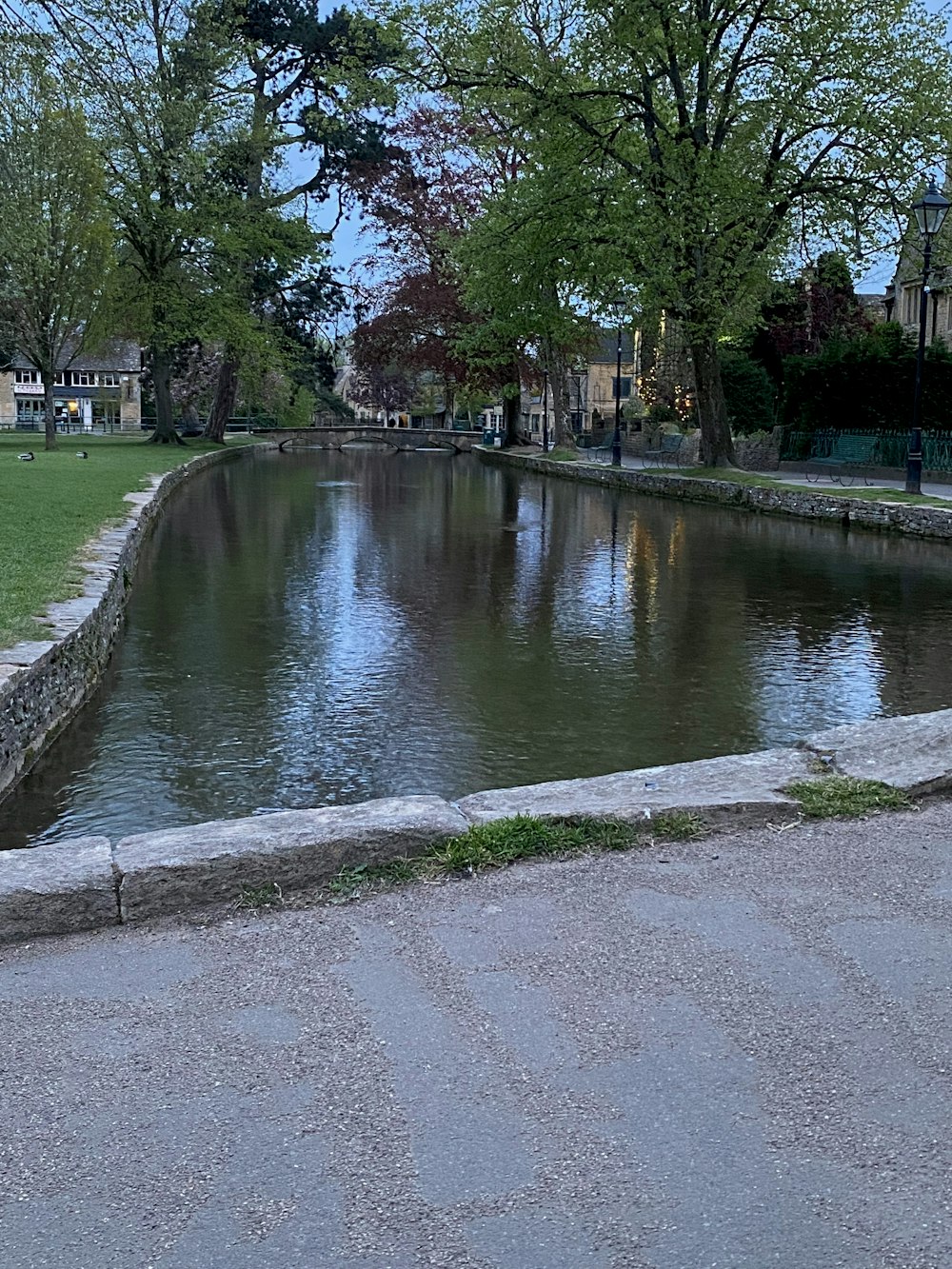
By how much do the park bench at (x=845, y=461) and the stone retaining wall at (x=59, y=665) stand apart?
21527 mm

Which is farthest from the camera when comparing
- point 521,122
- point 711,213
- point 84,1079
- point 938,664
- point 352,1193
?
point 521,122

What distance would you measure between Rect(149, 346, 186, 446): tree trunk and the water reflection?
28.0 metres

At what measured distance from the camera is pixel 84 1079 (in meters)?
2.93

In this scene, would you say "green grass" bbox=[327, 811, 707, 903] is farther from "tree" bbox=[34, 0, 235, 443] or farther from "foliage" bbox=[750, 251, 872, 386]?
"foliage" bbox=[750, 251, 872, 386]

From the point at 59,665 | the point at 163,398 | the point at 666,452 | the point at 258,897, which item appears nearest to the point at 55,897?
the point at 258,897

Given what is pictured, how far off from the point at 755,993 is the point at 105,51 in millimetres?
10085

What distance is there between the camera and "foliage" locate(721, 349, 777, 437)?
41.9 metres

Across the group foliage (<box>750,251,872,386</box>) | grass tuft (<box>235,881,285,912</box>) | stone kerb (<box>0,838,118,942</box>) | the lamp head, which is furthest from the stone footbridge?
stone kerb (<box>0,838,118,942</box>)

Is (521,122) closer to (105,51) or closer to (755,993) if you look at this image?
(105,51)

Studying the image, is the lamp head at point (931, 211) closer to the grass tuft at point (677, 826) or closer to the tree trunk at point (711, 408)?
the tree trunk at point (711, 408)

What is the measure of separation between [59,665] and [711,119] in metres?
23.7

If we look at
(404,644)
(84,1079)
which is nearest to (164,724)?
(404,644)

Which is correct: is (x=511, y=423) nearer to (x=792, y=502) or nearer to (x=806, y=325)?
(x=806, y=325)

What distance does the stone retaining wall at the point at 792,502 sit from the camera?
19.1 meters
